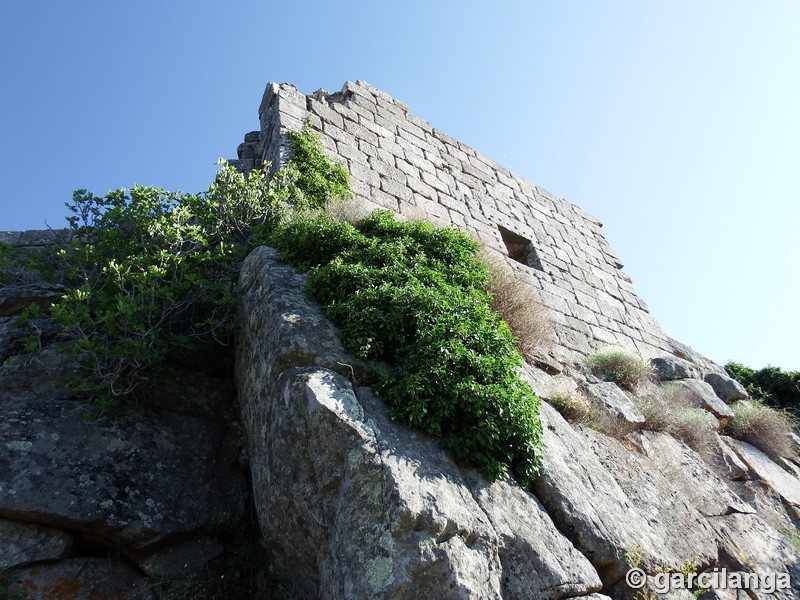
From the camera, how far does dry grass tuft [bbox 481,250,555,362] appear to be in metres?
5.20

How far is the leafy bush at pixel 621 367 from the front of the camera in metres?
5.98

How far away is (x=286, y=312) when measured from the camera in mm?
3543

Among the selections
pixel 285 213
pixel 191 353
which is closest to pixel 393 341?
pixel 191 353

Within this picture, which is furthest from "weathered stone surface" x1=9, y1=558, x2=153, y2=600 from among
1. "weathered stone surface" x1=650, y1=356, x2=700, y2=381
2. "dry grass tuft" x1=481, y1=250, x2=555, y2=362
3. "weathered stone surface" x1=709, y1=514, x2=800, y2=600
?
"weathered stone surface" x1=650, y1=356, x2=700, y2=381

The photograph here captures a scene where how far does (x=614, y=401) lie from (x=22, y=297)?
5464mm

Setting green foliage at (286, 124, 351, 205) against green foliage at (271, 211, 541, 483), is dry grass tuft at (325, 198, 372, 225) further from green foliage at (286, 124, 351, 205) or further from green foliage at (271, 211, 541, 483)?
green foliage at (271, 211, 541, 483)

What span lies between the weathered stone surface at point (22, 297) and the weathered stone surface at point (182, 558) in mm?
2377

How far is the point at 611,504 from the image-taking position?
3.44 m

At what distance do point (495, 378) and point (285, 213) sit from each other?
9.02 feet

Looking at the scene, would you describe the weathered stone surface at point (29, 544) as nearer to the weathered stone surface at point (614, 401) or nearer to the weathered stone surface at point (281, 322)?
the weathered stone surface at point (281, 322)

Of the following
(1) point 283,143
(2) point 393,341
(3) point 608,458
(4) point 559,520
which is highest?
(1) point 283,143

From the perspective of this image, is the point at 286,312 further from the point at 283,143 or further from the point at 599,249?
the point at 599,249

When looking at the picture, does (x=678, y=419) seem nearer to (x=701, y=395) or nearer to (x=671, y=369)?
(x=701, y=395)

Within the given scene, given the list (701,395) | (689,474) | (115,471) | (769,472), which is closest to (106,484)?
(115,471)
